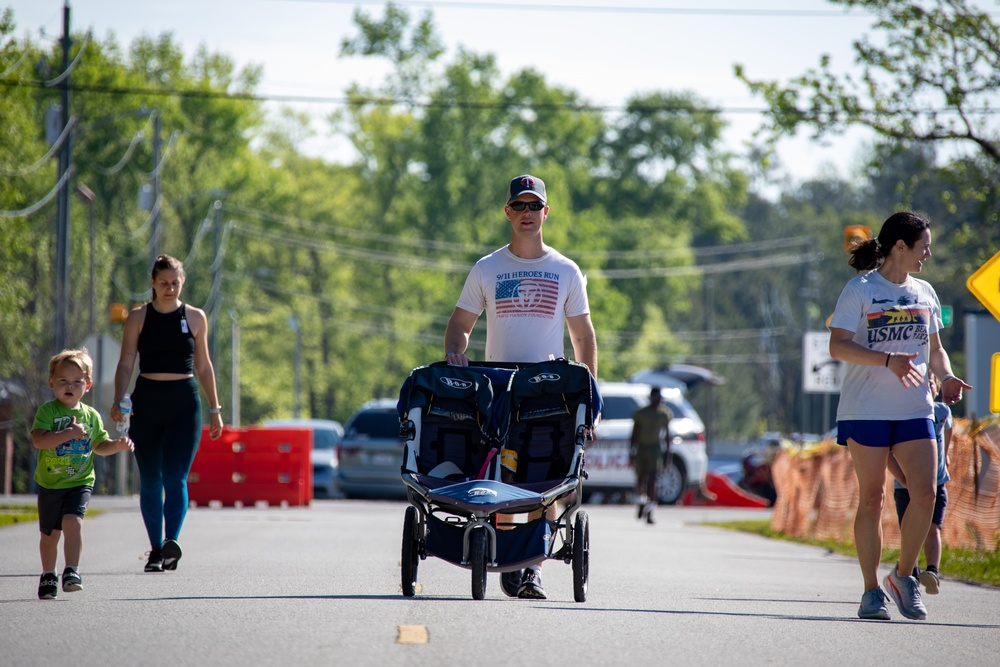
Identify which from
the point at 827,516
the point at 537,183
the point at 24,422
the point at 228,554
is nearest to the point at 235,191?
the point at 24,422

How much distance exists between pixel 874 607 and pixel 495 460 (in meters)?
2.18

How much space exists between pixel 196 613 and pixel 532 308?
2.49 meters

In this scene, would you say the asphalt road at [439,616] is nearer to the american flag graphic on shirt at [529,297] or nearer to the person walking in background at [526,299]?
the person walking in background at [526,299]

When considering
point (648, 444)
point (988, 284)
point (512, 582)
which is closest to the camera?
point (512, 582)

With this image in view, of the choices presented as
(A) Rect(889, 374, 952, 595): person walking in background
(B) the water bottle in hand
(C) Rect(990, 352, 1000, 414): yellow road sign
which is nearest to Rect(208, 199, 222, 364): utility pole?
(C) Rect(990, 352, 1000, 414): yellow road sign

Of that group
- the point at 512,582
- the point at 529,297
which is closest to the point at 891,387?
the point at 529,297

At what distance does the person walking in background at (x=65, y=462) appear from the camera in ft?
28.4

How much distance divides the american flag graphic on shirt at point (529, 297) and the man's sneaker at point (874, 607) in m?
2.30

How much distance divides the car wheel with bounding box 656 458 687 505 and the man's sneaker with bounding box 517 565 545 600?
73.4 ft

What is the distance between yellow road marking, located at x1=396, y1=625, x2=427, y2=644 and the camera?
6734mm

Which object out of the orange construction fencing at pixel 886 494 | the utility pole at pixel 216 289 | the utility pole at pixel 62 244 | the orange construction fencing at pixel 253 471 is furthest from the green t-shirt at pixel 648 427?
the utility pole at pixel 216 289

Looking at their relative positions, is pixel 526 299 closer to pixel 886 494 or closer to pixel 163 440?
pixel 163 440

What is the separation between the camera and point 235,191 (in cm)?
5869

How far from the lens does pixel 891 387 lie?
8648mm
